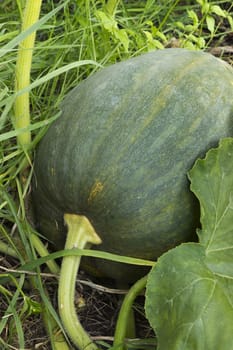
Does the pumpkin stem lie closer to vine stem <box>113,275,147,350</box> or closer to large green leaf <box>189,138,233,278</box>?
vine stem <box>113,275,147,350</box>

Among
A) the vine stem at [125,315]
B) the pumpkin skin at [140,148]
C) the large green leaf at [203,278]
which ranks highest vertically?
the pumpkin skin at [140,148]

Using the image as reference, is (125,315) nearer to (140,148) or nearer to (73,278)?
(73,278)

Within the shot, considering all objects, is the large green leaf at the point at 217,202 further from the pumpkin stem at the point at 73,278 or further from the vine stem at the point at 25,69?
the vine stem at the point at 25,69

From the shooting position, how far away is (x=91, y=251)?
1575mm

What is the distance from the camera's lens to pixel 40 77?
1.99m

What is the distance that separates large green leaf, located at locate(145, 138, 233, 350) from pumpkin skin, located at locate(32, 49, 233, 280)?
5 centimetres

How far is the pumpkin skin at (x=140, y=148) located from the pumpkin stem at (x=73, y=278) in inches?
0.9

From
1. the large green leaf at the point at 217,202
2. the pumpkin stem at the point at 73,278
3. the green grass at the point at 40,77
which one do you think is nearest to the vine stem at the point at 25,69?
the green grass at the point at 40,77

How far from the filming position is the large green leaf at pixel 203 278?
1.44 m

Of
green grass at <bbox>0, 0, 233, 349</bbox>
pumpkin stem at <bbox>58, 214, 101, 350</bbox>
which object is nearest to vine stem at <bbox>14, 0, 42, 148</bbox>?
green grass at <bbox>0, 0, 233, 349</bbox>

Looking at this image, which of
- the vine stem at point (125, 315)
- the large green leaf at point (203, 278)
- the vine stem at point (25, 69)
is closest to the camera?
the large green leaf at point (203, 278)

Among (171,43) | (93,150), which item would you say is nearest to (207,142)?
(93,150)

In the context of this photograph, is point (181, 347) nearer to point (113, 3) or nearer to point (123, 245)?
point (123, 245)

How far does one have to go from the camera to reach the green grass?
1640 millimetres
